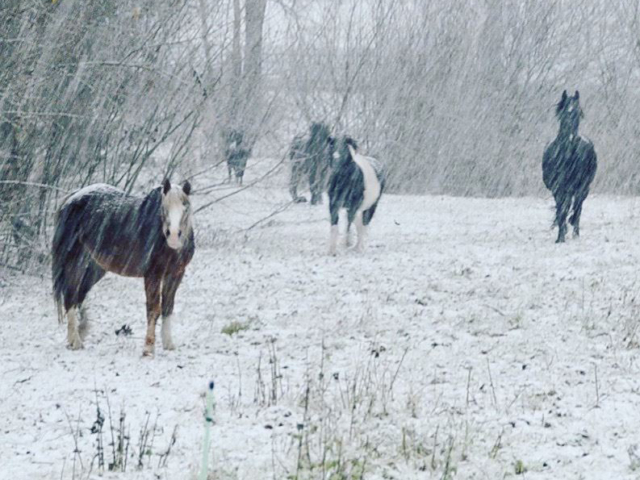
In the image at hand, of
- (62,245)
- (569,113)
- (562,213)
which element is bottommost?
(62,245)

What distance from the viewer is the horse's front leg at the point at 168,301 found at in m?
7.88

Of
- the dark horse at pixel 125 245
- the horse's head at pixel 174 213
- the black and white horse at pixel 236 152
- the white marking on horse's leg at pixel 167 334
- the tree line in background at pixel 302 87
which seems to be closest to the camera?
the horse's head at pixel 174 213

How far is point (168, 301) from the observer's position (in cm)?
796

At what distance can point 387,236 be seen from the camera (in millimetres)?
17266

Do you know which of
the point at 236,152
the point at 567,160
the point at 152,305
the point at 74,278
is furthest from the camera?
the point at 236,152

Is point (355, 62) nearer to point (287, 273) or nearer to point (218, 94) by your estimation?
point (218, 94)

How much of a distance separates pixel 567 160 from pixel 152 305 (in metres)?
9.36

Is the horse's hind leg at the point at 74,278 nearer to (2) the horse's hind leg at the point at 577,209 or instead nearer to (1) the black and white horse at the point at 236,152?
(1) the black and white horse at the point at 236,152

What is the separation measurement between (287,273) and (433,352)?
16.7 ft

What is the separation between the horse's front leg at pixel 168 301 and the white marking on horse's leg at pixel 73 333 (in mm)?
939

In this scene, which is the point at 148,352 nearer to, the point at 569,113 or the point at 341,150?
the point at 341,150

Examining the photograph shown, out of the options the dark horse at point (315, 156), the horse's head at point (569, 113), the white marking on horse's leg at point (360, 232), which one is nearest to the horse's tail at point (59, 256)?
the white marking on horse's leg at point (360, 232)

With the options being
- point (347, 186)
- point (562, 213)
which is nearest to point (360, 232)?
point (347, 186)

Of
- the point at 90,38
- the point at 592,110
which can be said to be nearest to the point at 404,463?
the point at 90,38
